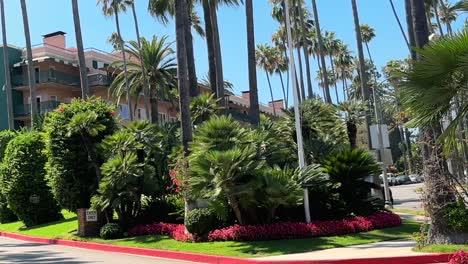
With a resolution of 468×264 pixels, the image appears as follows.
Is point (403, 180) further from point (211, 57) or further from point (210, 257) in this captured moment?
point (210, 257)

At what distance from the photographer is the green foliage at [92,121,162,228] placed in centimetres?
2067

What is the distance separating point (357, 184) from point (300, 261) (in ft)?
24.6

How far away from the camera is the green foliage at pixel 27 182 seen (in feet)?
95.4

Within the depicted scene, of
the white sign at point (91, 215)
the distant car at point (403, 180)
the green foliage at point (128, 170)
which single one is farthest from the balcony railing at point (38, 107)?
the distant car at point (403, 180)

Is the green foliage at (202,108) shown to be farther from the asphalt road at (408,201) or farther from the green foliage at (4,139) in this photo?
the green foliage at (4,139)

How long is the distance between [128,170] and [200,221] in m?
4.22

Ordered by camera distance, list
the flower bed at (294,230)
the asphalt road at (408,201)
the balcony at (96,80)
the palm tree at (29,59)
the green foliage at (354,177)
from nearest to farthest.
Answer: the flower bed at (294,230), the green foliage at (354,177), the asphalt road at (408,201), the palm tree at (29,59), the balcony at (96,80)

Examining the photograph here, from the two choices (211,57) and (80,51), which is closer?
(211,57)

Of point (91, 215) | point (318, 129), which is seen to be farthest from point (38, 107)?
point (318, 129)

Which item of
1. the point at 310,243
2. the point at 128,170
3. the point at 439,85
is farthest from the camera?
the point at 128,170

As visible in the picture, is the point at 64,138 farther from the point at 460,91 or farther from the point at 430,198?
the point at 460,91

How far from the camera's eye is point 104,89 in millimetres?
55688

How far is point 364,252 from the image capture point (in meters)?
13.5

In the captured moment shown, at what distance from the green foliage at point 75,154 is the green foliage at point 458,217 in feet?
46.5
